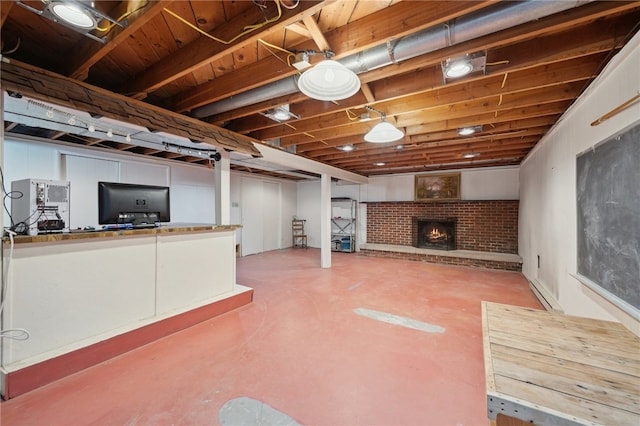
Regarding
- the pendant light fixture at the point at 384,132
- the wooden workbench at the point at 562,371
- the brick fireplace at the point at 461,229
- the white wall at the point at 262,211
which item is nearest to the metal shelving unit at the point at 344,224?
the brick fireplace at the point at 461,229

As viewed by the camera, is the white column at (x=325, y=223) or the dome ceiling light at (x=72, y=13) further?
the white column at (x=325, y=223)

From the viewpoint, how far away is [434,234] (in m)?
7.02

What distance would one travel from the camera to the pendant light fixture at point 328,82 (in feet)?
5.02

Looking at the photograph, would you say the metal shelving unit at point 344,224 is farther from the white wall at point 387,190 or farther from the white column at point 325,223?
the white column at point 325,223

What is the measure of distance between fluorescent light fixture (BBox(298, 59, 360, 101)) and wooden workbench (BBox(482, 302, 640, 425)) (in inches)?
68.2

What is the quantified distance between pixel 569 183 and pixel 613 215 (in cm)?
112

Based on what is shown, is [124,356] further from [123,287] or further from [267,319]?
[267,319]

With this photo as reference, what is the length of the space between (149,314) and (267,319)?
1.24 m

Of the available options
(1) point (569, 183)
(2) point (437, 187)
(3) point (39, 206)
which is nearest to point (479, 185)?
(2) point (437, 187)

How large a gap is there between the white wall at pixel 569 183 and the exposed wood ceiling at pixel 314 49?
0.15m

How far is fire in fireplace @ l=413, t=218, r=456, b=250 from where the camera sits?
677 cm

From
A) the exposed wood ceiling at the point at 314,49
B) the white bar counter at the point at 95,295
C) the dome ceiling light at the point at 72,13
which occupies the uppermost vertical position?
the exposed wood ceiling at the point at 314,49

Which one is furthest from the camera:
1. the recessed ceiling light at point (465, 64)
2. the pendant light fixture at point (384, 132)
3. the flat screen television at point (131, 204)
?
the flat screen television at point (131, 204)

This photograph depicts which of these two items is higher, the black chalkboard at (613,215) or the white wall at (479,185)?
the white wall at (479,185)
